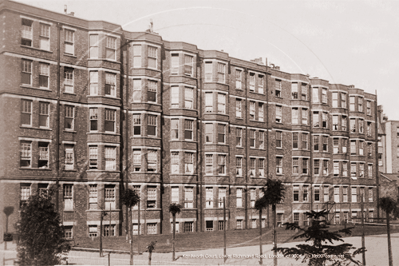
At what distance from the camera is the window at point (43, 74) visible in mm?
23623

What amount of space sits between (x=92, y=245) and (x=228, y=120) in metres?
11.3

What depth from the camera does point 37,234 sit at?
1438 centimetres

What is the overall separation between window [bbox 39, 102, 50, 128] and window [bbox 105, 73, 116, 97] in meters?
3.32

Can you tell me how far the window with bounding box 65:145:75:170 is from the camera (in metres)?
24.7

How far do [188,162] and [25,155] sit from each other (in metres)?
9.60

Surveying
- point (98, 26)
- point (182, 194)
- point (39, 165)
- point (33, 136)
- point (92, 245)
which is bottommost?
point (92, 245)

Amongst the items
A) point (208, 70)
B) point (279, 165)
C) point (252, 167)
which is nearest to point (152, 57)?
point (208, 70)

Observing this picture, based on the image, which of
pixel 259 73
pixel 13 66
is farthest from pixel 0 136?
pixel 259 73

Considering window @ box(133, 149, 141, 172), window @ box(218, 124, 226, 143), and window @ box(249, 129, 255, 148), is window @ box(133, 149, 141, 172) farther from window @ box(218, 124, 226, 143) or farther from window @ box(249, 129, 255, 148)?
window @ box(249, 129, 255, 148)

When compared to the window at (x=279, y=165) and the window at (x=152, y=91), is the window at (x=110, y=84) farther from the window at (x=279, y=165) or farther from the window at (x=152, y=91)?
the window at (x=279, y=165)

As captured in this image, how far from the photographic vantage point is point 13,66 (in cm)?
2267

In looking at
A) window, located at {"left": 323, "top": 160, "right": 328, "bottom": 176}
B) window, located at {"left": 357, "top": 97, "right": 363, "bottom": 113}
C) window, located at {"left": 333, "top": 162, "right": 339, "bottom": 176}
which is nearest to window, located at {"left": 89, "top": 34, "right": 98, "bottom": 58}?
window, located at {"left": 323, "top": 160, "right": 328, "bottom": 176}

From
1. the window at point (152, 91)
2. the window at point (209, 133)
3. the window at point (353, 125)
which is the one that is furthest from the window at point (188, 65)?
the window at point (353, 125)

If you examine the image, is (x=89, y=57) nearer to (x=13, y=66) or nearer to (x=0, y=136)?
(x=13, y=66)
